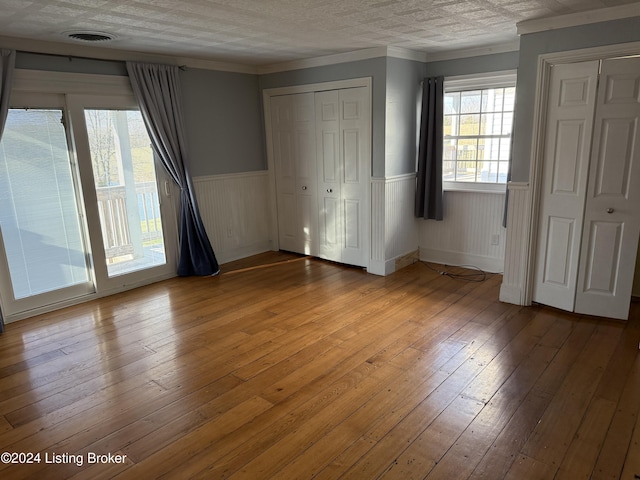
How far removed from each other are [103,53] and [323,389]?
3.67 meters

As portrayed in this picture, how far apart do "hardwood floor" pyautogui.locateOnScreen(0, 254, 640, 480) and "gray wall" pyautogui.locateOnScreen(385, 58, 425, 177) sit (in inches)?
59.8

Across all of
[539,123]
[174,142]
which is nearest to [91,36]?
[174,142]

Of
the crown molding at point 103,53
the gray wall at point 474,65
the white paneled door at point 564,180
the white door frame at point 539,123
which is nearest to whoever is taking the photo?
the white door frame at point 539,123

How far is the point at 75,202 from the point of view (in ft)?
13.5

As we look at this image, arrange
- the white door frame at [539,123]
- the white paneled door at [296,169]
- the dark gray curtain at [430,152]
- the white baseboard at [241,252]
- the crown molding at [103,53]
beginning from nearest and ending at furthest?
the white door frame at [539,123] → the crown molding at [103,53] → the dark gray curtain at [430,152] → the white paneled door at [296,169] → the white baseboard at [241,252]

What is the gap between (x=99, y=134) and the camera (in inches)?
166

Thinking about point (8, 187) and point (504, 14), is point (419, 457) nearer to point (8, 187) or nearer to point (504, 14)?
point (504, 14)

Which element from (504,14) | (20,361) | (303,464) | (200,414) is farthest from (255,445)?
(504,14)

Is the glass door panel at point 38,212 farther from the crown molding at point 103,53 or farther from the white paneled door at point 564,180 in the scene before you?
the white paneled door at point 564,180

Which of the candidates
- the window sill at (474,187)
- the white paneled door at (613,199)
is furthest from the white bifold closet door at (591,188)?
the window sill at (474,187)

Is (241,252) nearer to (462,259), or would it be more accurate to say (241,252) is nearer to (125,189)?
(125,189)

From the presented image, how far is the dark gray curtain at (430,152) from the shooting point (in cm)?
477

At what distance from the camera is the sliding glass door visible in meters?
3.75

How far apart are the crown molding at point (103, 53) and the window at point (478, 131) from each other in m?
2.61
